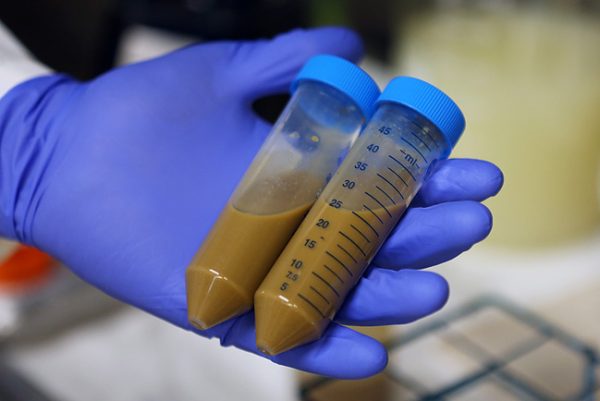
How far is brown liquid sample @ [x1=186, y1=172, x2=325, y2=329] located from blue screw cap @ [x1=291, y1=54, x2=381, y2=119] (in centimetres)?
8

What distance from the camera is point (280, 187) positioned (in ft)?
1.74

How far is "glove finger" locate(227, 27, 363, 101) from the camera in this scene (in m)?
0.66

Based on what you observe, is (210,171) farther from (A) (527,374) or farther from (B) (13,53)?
(A) (527,374)

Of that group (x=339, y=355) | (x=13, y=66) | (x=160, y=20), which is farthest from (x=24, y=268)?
(x=339, y=355)

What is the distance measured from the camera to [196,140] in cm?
64

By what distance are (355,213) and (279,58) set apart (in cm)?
22

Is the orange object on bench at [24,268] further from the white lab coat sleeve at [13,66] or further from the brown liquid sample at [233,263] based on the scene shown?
the brown liquid sample at [233,263]

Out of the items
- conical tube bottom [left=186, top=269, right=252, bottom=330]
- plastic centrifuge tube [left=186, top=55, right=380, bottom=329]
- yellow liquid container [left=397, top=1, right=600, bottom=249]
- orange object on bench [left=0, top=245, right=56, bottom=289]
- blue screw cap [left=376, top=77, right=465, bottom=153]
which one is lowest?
orange object on bench [left=0, top=245, right=56, bottom=289]

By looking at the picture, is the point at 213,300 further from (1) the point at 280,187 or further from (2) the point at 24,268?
(2) the point at 24,268

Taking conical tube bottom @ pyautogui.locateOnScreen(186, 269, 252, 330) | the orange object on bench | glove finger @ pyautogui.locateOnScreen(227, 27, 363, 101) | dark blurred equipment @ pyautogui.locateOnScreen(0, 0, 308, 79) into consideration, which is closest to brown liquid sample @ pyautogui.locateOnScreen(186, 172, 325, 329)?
conical tube bottom @ pyautogui.locateOnScreen(186, 269, 252, 330)

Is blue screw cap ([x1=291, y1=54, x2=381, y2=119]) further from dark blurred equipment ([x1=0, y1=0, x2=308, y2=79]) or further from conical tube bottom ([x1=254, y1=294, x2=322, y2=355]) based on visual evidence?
dark blurred equipment ([x1=0, y1=0, x2=308, y2=79])

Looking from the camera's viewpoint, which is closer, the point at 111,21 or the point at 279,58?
the point at 279,58

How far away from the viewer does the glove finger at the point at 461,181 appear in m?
0.52

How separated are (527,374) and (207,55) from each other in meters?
0.39
